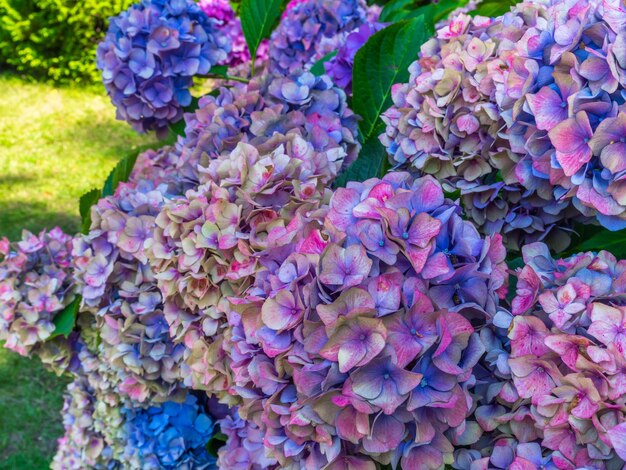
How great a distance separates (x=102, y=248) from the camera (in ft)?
4.03

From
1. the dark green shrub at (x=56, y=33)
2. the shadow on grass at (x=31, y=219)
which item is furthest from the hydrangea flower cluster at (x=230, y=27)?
the dark green shrub at (x=56, y=33)

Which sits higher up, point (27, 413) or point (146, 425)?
point (146, 425)

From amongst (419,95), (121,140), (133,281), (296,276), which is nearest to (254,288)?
(296,276)

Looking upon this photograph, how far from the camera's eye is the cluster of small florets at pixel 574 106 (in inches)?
27.8

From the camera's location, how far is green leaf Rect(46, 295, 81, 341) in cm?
135

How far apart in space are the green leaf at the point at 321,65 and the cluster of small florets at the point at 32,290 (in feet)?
2.19

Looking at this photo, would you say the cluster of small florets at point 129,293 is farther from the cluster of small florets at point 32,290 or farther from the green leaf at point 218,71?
the green leaf at point 218,71

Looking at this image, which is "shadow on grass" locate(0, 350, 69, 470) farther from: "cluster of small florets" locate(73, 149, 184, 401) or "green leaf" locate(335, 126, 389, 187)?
"green leaf" locate(335, 126, 389, 187)

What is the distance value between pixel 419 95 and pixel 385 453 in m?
0.50

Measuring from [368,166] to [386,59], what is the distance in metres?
0.25

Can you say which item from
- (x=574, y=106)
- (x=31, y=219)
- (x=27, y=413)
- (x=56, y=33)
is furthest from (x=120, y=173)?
(x=56, y=33)

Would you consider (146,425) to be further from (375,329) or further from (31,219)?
(31,219)

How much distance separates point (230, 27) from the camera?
8.30 feet

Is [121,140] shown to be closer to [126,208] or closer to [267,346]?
[126,208]
